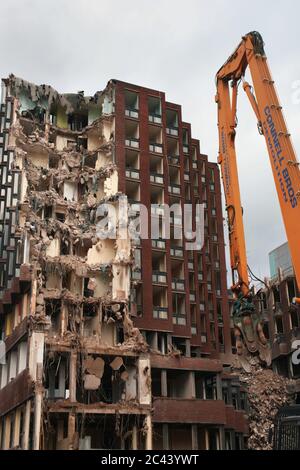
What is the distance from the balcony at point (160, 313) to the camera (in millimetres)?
48322

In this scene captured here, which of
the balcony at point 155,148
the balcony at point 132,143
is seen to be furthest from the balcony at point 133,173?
the balcony at point 155,148

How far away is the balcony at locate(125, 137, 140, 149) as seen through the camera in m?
53.2

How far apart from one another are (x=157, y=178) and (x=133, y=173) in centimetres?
249

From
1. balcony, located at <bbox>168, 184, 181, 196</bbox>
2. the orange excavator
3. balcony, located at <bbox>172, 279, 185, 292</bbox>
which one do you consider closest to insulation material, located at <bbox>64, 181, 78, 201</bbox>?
balcony, located at <bbox>168, 184, 181, 196</bbox>

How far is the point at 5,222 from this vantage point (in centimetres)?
5000

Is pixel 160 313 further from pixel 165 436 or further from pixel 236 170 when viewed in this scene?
pixel 236 170

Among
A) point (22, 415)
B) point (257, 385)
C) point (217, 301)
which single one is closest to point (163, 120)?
point (217, 301)

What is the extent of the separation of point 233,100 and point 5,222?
26.4 meters

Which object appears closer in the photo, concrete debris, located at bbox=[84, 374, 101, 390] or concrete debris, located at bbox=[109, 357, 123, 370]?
concrete debris, located at bbox=[84, 374, 101, 390]

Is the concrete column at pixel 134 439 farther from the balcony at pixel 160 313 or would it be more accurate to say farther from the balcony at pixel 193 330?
the balcony at pixel 193 330

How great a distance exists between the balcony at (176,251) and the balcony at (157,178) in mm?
6158

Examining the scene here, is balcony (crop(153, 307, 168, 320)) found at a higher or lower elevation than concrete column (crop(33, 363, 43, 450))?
A: higher

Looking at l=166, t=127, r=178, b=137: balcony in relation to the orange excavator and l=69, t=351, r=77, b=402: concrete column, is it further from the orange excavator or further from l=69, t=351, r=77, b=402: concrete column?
l=69, t=351, r=77, b=402: concrete column

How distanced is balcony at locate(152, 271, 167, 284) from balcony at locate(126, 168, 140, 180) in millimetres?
8726
